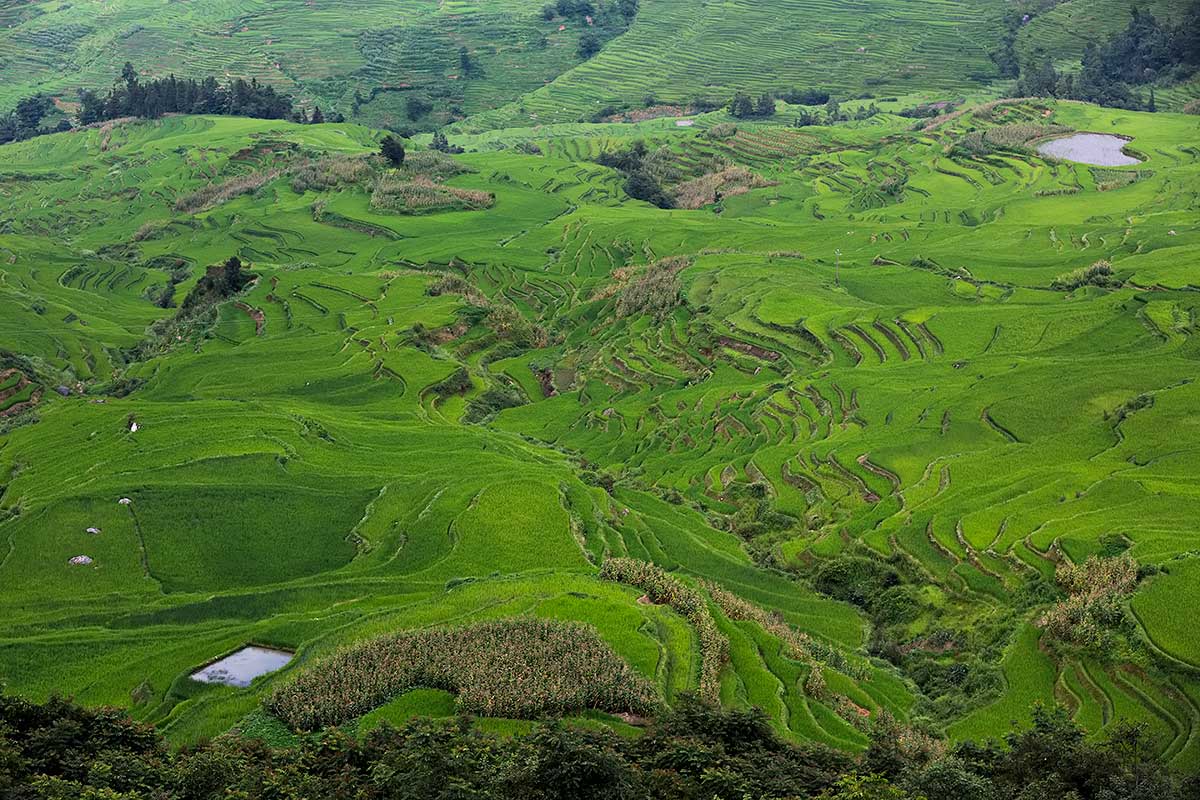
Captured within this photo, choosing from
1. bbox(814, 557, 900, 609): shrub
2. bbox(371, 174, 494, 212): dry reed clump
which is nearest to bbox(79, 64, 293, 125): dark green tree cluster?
bbox(371, 174, 494, 212): dry reed clump

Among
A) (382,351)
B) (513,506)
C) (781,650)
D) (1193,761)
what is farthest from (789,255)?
→ (1193,761)

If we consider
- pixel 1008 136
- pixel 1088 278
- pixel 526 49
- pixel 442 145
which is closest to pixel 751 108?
pixel 442 145

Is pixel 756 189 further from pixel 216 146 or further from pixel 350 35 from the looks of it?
pixel 350 35

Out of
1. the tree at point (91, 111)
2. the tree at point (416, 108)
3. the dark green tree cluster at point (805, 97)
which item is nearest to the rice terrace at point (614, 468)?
the tree at point (91, 111)

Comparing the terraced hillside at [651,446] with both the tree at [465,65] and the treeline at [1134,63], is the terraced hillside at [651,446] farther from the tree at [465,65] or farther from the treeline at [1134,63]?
the tree at [465,65]

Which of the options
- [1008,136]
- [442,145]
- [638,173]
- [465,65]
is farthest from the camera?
[465,65]

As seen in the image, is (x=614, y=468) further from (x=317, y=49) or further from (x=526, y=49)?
(x=317, y=49)
